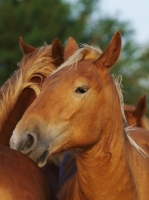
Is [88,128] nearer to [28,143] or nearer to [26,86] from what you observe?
[28,143]

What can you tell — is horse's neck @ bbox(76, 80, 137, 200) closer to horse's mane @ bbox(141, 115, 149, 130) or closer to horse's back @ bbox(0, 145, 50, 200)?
horse's back @ bbox(0, 145, 50, 200)

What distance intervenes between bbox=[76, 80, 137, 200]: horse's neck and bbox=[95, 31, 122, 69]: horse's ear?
241 millimetres

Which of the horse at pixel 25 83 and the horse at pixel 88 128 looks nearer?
the horse at pixel 88 128

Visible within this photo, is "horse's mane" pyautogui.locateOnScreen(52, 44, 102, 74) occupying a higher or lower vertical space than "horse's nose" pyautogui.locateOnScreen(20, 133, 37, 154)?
higher

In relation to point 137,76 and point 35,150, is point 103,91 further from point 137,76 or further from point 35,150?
point 137,76

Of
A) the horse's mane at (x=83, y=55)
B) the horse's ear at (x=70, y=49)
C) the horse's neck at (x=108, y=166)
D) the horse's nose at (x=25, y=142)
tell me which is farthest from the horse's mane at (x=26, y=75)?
the horse's nose at (x=25, y=142)

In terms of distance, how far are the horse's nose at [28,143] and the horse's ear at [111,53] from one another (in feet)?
2.30

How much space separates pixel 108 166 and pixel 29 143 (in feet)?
1.97

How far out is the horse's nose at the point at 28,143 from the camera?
10.9ft

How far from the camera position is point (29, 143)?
3336 millimetres

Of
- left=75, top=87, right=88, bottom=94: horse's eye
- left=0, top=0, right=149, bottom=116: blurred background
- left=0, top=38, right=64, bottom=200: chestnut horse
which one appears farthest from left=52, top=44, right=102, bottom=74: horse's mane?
left=0, top=0, right=149, bottom=116: blurred background

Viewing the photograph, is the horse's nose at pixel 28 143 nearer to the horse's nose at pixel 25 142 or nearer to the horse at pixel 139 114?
the horse's nose at pixel 25 142

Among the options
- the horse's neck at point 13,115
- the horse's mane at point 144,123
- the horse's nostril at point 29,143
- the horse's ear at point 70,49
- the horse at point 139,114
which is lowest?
the horse's mane at point 144,123

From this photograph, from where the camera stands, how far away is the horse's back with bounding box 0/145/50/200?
11.5 feet
